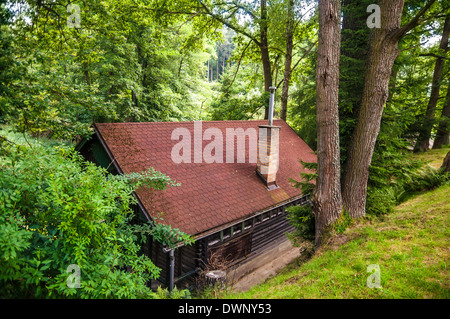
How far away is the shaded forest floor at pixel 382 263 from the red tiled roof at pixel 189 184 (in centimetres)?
241

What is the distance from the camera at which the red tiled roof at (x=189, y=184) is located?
689 cm

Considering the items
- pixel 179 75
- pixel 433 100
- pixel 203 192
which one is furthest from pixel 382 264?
pixel 179 75

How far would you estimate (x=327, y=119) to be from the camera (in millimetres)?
6020

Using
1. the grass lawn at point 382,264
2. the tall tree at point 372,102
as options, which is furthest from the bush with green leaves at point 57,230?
the tall tree at point 372,102

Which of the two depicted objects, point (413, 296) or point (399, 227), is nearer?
point (413, 296)

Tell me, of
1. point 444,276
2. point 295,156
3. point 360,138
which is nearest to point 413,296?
point 444,276

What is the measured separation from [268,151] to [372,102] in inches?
152

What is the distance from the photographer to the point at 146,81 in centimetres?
1761
